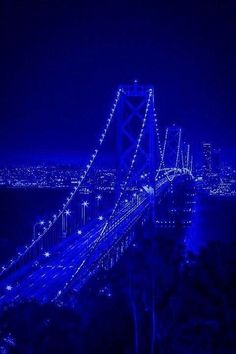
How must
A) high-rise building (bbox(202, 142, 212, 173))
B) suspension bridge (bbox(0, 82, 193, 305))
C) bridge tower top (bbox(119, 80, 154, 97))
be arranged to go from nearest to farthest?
suspension bridge (bbox(0, 82, 193, 305)) < bridge tower top (bbox(119, 80, 154, 97)) < high-rise building (bbox(202, 142, 212, 173))

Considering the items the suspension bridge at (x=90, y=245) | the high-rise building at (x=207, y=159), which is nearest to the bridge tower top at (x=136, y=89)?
the suspension bridge at (x=90, y=245)

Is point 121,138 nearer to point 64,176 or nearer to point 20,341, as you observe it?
point 20,341

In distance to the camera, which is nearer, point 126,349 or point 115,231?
point 126,349

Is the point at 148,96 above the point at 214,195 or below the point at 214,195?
above

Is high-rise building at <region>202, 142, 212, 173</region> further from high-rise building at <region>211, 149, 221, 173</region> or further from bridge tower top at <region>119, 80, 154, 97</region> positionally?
bridge tower top at <region>119, 80, 154, 97</region>

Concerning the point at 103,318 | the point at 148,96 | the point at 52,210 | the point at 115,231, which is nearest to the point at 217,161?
the point at 52,210

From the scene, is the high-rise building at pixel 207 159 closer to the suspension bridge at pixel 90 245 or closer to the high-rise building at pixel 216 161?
the high-rise building at pixel 216 161

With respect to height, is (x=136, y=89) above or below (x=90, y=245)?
above

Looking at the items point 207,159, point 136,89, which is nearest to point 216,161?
point 207,159

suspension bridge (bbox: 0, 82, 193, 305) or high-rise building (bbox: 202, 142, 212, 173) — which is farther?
high-rise building (bbox: 202, 142, 212, 173)

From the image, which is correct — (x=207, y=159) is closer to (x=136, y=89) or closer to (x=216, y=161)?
(x=216, y=161)

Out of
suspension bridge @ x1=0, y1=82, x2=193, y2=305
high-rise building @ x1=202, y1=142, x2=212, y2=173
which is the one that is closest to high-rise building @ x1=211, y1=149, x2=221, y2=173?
high-rise building @ x1=202, y1=142, x2=212, y2=173
